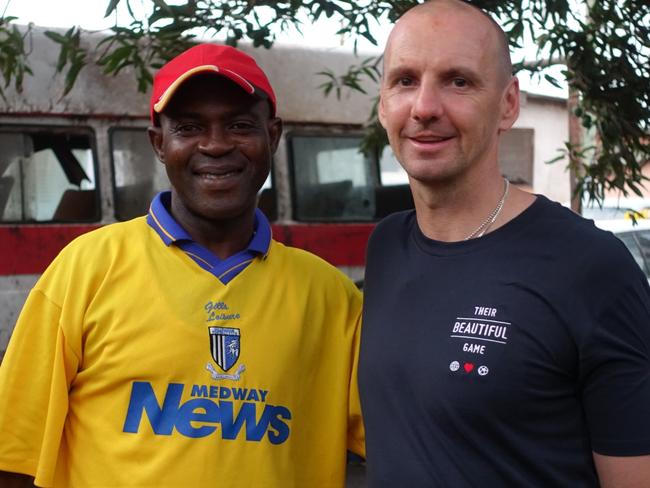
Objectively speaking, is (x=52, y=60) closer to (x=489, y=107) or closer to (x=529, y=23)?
(x=529, y=23)

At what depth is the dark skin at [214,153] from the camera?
2584mm

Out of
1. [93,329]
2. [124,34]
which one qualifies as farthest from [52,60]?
[93,329]

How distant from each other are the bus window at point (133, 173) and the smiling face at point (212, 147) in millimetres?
5635

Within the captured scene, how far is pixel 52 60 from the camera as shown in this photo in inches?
309

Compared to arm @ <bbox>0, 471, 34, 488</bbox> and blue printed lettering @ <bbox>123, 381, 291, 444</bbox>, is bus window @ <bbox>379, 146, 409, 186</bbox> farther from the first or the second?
arm @ <bbox>0, 471, 34, 488</bbox>

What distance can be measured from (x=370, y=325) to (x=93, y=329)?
0.66 metres

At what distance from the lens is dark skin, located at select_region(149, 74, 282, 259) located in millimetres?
2584

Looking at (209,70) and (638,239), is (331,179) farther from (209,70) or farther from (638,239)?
(209,70)

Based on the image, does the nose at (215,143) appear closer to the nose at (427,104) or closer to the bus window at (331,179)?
the nose at (427,104)

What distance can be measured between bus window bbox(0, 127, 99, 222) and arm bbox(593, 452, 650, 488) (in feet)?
21.2

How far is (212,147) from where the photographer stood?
2.56 m

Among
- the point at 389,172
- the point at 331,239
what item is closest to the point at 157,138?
the point at 331,239

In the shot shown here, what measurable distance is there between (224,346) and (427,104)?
2.49ft

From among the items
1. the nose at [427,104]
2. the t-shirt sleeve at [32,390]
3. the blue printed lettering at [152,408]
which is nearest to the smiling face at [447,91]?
the nose at [427,104]
